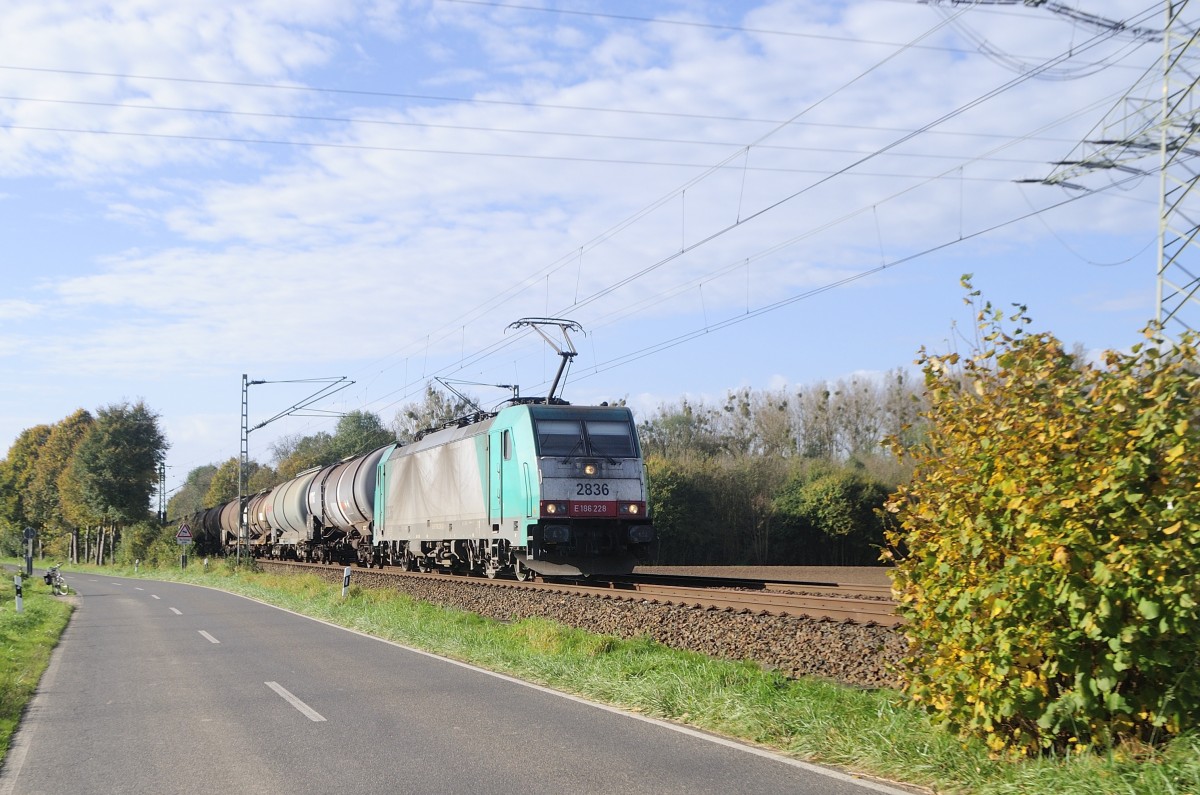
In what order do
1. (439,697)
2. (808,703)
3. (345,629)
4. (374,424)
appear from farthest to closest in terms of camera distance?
(374,424) → (345,629) → (439,697) → (808,703)

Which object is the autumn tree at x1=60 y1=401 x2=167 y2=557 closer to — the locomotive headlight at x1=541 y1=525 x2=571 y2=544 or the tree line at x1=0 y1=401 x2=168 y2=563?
the tree line at x1=0 y1=401 x2=168 y2=563

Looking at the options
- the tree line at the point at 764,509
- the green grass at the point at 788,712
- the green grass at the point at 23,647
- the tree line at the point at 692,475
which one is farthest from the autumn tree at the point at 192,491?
the green grass at the point at 788,712

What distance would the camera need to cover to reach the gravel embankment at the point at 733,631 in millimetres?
10602

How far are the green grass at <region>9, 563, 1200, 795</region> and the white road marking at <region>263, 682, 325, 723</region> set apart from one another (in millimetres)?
2670

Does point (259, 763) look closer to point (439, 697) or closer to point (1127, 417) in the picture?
point (439, 697)

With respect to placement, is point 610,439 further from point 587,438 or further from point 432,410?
point 432,410

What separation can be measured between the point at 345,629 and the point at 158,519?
2335 inches

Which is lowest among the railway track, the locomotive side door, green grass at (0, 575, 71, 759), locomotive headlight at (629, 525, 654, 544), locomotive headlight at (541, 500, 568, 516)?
green grass at (0, 575, 71, 759)

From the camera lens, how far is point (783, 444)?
7450 cm

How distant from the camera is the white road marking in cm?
970

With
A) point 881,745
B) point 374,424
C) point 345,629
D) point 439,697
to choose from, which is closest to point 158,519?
point 374,424

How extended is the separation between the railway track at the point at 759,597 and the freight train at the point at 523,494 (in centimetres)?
96

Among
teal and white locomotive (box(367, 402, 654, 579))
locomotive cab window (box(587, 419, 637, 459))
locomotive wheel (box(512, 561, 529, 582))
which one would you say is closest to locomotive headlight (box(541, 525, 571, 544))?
teal and white locomotive (box(367, 402, 654, 579))

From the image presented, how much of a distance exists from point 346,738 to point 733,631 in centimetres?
583
